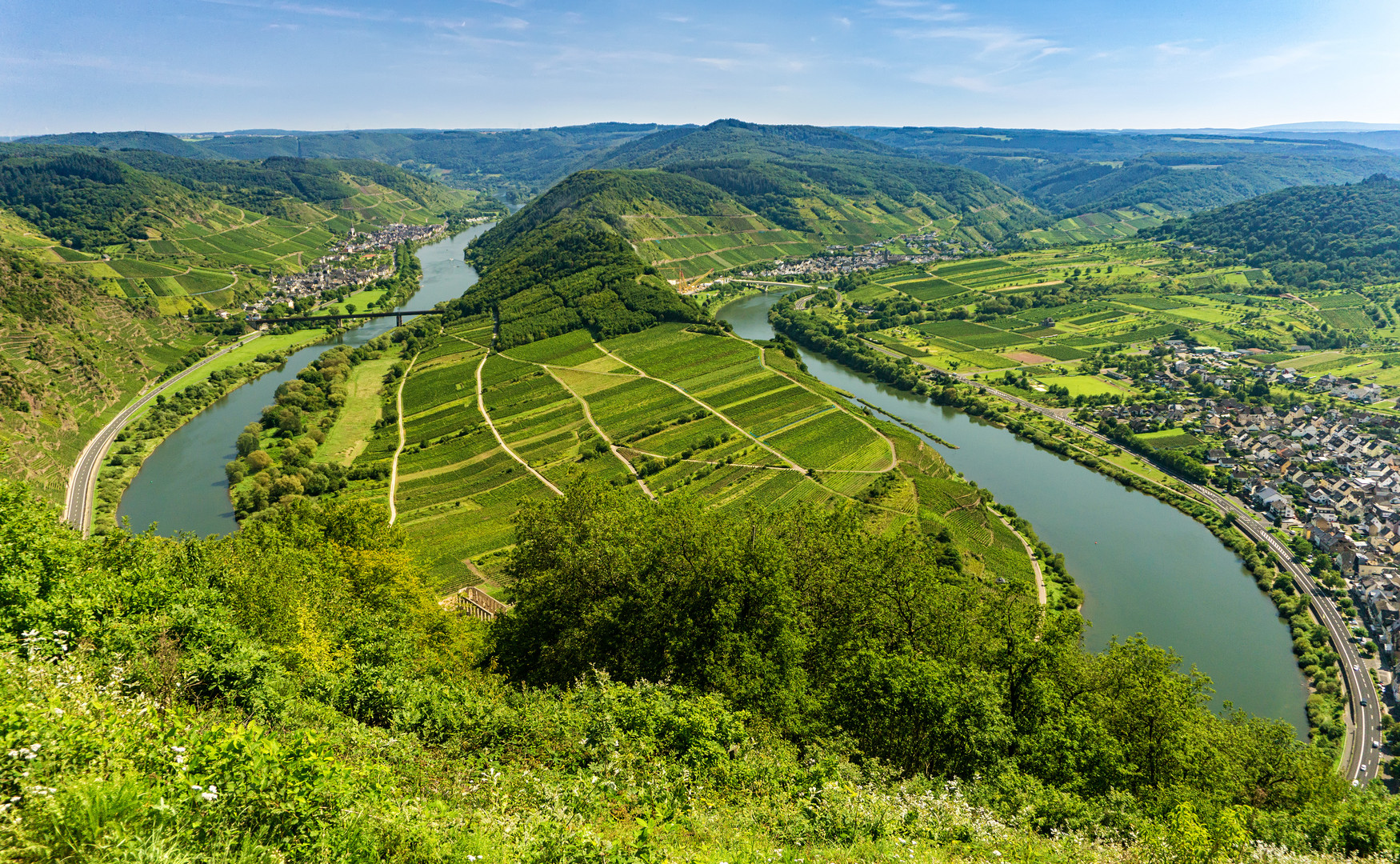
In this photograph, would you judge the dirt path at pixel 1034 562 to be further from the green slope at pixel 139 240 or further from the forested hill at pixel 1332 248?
the forested hill at pixel 1332 248

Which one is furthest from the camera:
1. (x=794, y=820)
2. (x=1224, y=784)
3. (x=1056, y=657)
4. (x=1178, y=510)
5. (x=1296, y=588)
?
(x=1178, y=510)

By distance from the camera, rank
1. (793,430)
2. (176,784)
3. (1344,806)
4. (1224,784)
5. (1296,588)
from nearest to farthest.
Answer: (176,784)
(1344,806)
(1224,784)
(1296,588)
(793,430)

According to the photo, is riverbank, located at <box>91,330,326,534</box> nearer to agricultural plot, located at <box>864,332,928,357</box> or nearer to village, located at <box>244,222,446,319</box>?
village, located at <box>244,222,446,319</box>

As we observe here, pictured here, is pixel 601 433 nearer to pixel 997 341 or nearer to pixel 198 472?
pixel 198 472

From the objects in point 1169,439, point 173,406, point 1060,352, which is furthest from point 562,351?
point 1060,352

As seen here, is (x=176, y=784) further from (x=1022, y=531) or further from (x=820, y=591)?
(x=1022, y=531)

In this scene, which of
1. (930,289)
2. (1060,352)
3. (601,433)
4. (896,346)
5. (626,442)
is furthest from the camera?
(930,289)

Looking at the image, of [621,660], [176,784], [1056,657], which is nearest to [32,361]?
[621,660]
